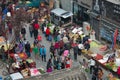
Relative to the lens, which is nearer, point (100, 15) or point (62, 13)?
point (100, 15)

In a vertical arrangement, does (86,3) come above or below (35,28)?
above

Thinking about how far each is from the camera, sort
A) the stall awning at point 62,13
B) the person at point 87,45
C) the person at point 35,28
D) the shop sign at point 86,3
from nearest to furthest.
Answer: the person at point 87,45, the person at point 35,28, the shop sign at point 86,3, the stall awning at point 62,13

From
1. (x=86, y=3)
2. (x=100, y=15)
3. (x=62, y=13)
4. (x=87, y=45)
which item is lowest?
(x=87, y=45)

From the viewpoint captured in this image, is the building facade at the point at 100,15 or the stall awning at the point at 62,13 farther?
the stall awning at the point at 62,13

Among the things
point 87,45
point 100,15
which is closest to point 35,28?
point 87,45

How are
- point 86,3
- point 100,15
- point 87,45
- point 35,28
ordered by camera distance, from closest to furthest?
1. point 87,45
2. point 100,15
3. point 35,28
4. point 86,3

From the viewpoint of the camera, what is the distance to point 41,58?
29469 millimetres

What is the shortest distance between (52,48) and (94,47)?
11.9 feet

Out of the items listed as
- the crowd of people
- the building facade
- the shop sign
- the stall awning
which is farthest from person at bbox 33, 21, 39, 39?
the shop sign

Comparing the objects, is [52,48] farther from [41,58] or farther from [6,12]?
[6,12]

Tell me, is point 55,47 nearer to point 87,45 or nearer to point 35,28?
point 87,45

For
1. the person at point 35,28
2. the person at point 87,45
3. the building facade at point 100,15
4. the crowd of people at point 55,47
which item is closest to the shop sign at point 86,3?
the building facade at point 100,15

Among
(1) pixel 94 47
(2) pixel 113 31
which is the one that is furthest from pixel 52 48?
(2) pixel 113 31

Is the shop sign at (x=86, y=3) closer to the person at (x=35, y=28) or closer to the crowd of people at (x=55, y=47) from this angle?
the crowd of people at (x=55, y=47)
